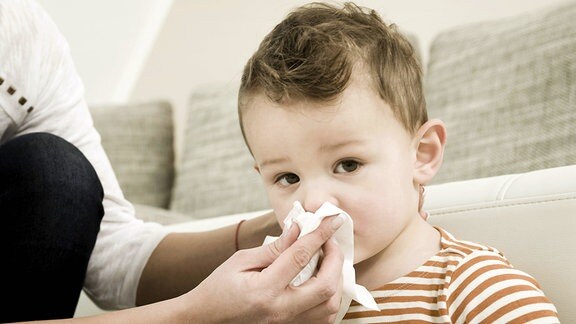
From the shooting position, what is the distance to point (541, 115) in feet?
6.43

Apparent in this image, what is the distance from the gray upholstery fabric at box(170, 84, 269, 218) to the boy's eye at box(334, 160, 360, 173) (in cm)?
161

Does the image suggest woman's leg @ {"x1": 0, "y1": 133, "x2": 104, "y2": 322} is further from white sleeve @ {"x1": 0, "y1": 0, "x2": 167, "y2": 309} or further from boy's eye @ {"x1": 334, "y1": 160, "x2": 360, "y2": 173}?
boy's eye @ {"x1": 334, "y1": 160, "x2": 360, "y2": 173}

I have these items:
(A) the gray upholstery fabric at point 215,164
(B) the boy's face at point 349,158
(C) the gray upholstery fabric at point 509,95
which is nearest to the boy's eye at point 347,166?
(B) the boy's face at point 349,158

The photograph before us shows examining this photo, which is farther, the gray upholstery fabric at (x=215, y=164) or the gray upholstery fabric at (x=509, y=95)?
the gray upholstery fabric at (x=215, y=164)

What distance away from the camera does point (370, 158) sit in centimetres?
100

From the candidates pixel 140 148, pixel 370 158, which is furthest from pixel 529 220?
pixel 140 148

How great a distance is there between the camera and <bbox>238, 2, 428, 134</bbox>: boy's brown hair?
1010mm

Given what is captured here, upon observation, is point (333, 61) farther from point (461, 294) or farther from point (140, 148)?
point (140, 148)

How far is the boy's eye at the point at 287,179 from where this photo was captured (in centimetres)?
104

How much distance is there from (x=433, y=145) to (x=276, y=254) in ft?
0.93

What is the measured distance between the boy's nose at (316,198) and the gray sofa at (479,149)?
226mm

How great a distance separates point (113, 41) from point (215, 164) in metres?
1.23

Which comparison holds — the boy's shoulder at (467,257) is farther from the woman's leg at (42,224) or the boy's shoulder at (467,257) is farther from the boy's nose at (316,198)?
the woman's leg at (42,224)

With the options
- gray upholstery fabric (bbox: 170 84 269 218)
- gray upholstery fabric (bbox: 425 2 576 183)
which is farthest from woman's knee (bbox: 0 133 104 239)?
gray upholstery fabric (bbox: 170 84 269 218)
